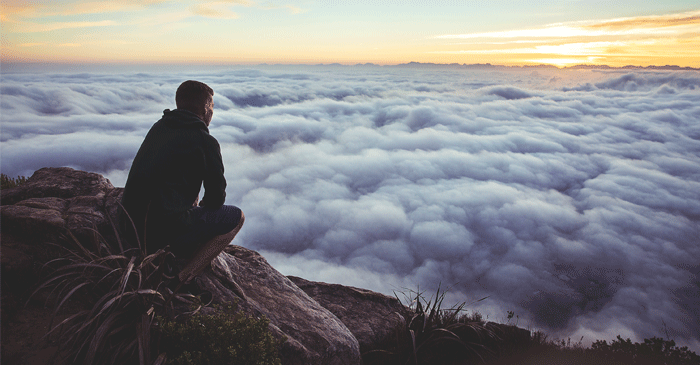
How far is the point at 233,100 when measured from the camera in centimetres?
16100

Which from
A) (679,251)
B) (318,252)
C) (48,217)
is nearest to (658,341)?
(48,217)

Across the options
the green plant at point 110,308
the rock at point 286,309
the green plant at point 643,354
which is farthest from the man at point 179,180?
the green plant at point 643,354

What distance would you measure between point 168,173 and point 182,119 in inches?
18.4

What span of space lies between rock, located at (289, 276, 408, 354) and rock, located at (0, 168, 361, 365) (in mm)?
739

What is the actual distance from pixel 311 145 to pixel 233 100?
69.3 metres

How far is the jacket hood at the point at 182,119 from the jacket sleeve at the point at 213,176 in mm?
170

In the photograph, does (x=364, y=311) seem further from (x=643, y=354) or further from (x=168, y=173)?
(x=643, y=354)

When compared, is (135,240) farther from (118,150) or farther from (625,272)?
(118,150)

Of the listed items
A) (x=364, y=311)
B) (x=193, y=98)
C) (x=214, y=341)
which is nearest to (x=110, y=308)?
(x=214, y=341)

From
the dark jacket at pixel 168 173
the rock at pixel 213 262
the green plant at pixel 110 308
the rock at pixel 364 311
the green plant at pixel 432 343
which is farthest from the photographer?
the rock at pixel 364 311

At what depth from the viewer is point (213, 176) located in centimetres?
284

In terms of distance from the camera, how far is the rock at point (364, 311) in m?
4.54

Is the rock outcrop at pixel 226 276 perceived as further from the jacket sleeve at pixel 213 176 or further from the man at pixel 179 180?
the jacket sleeve at pixel 213 176

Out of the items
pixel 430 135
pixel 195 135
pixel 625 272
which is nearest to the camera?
pixel 195 135
